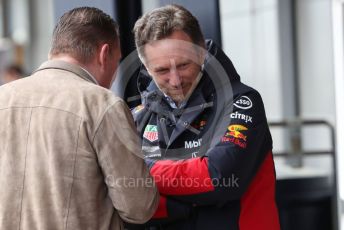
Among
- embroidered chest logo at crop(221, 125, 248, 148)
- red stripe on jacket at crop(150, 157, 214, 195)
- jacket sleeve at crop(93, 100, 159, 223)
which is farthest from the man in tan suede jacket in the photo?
embroidered chest logo at crop(221, 125, 248, 148)

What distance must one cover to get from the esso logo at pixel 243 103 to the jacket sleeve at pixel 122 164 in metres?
0.43

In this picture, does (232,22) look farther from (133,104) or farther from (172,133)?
(172,133)

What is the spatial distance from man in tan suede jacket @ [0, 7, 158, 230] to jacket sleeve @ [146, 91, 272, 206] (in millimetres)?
157

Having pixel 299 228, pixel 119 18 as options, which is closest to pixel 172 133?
pixel 119 18

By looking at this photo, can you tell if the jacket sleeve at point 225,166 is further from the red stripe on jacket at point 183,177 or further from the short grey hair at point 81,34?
the short grey hair at point 81,34

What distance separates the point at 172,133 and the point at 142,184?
38 centimetres

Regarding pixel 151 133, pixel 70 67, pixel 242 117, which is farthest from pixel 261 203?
pixel 70 67

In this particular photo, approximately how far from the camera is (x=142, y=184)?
2057 mm

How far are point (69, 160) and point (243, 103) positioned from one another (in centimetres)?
68

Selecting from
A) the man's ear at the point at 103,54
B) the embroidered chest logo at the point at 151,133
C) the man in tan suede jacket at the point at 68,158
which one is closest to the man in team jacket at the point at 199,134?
the embroidered chest logo at the point at 151,133

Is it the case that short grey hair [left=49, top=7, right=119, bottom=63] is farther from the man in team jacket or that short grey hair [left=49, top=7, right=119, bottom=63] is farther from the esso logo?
the esso logo

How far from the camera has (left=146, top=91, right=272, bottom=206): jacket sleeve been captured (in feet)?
7.24

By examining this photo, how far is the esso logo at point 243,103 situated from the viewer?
229 centimetres

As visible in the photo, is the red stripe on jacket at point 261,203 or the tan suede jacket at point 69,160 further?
the red stripe on jacket at point 261,203
